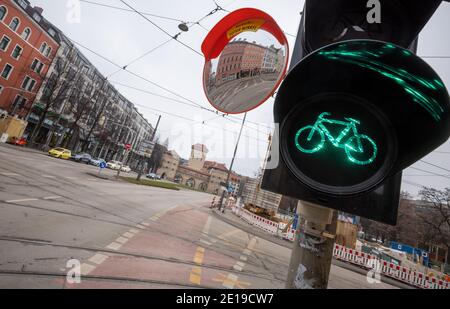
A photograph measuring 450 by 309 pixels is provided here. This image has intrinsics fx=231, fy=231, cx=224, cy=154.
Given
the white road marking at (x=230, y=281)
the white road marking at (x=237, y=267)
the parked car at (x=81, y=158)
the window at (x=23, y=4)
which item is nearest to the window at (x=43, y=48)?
the window at (x=23, y=4)

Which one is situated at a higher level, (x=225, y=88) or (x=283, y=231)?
(x=225, y=88)

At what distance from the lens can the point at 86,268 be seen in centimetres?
339

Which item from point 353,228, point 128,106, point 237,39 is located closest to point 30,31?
point 128,106

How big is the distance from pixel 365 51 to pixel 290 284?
3.38 ft

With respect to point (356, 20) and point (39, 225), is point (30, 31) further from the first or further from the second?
point (356, 20)

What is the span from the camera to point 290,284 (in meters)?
1.09

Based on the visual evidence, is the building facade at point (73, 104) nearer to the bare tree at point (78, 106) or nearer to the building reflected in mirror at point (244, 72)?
the bare tree at point (78, 106)

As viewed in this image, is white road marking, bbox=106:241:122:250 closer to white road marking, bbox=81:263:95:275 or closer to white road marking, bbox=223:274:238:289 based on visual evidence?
white road marking, bbox=81:263:95:275

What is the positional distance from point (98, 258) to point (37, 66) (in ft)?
138

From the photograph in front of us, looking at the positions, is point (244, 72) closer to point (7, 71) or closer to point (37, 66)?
point (7, 71)

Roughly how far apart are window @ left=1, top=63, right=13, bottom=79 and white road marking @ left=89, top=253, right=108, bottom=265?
39.0m

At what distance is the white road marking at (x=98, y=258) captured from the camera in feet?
12.2

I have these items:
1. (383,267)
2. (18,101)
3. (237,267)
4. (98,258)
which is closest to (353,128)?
(98,258)

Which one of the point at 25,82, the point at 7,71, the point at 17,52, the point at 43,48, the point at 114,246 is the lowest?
the point at 114,246
